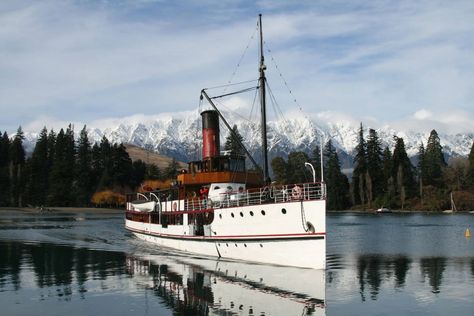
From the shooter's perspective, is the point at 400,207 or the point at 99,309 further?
the point at 400,207

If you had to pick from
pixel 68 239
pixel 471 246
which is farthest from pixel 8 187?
pixel 471 246

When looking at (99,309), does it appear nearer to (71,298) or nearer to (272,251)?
(71,298)

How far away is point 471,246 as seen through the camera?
4634cm

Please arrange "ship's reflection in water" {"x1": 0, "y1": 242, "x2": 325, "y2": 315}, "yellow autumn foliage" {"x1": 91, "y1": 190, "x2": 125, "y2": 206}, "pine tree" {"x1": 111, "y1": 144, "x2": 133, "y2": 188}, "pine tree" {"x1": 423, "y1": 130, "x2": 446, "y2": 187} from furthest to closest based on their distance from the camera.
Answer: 1. "pine tree" {"x1": 111, "y1": 144, "x2": 133, "y2": 188}
2. "yellow autumn foliage" {"x1": 91, "y1": 190, "x2": 125, "y2": 206}
3. "pine tree" {"x1": 423, "y1": 130, "x2": 446, "y2": 187}
4. "ship's reflection in water" {"x1": 0, "y1": 242, "x2": 325, "y2": 315}

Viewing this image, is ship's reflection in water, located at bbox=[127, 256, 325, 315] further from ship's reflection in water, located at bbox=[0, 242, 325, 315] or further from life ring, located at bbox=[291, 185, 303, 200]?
life ring, located at bbox=[291, 185, 303, 200]

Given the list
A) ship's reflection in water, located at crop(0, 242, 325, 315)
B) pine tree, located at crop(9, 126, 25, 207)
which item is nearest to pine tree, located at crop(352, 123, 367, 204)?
pine tree, located at crop(9, 126, 25, 207)

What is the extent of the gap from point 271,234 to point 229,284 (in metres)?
4.72

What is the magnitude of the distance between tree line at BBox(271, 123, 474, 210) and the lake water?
85378mm

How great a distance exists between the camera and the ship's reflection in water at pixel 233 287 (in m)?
22.7

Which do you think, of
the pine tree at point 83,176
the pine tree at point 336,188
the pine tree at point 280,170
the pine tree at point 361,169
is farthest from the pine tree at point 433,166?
the pine tree at point 83,176

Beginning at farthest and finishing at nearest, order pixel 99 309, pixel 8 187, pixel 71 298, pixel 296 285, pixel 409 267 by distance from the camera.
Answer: pixel 8 187 < pixel 409 267 < pixel 296 285 < pixel 71 298 < pixel 99 309

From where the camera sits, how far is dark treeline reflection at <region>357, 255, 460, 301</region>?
88.5ft

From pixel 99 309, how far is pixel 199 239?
1557 cm

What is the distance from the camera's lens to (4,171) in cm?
14650
